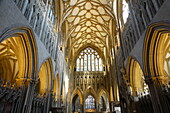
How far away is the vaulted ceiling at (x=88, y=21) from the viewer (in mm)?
17156

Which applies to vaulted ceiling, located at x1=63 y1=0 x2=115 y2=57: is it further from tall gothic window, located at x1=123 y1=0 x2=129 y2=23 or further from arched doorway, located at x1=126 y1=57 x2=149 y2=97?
arched doorway, located at x1=126 y1=57 x2=149 y2=97

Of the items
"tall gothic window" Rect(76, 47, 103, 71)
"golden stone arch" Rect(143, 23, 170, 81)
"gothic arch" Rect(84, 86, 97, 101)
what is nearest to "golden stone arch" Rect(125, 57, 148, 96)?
"golden stone arch" Rect(143, 23, 170, 81)

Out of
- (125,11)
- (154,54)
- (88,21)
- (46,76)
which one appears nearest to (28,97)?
(46,76)

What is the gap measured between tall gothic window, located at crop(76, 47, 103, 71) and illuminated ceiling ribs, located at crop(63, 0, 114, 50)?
1.56m

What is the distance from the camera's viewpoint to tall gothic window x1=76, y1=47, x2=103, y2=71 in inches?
939

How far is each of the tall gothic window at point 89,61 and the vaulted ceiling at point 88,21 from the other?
1.34m

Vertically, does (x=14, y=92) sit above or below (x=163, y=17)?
below

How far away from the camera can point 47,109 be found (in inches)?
395

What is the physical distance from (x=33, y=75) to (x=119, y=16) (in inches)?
454

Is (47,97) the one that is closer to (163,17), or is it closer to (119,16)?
(163,17)

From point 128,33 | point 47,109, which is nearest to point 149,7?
point 128,33

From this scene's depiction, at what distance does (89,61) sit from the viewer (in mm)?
24594

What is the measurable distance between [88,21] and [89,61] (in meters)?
7.62

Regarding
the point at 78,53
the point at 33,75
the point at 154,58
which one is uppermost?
the point at 78,53
